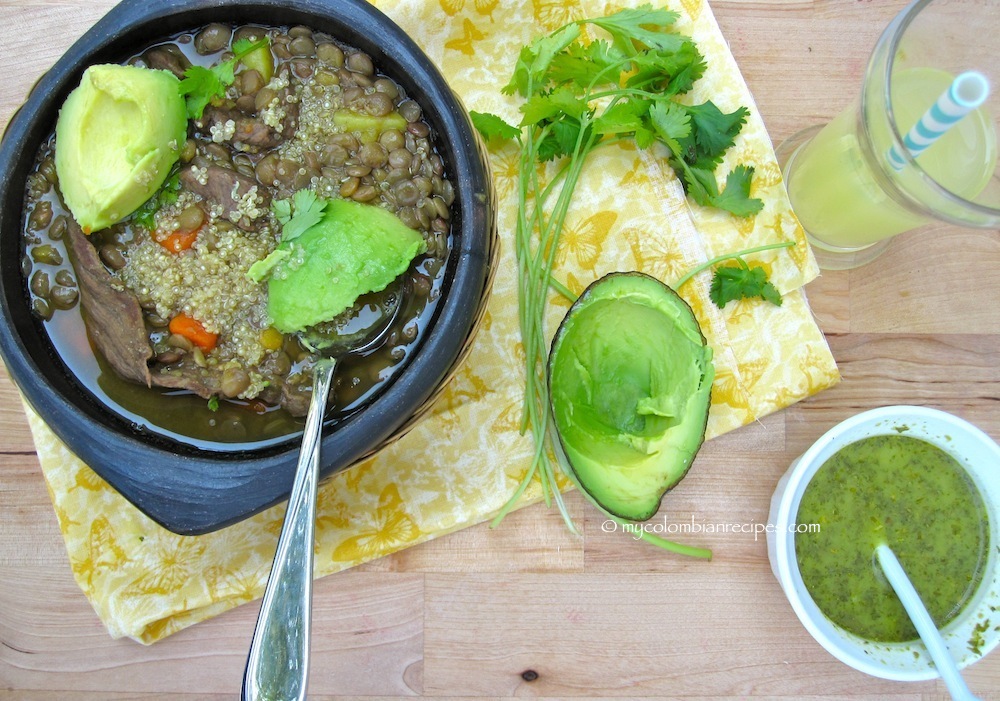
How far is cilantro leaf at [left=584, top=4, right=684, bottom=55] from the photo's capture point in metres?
1.58

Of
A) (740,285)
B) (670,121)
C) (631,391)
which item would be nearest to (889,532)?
(740,285)

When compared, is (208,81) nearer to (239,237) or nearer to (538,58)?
(239,237)

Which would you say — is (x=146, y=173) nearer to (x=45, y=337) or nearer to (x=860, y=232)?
(x=45, y=337)

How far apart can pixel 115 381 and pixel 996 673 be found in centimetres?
206

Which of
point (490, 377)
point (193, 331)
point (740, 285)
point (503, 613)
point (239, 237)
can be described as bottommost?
point (503, 613)

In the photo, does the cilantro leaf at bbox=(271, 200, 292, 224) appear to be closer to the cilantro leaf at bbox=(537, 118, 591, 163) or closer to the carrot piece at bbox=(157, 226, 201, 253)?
the carrot piece at bbox=(157, 226, 201, 253)

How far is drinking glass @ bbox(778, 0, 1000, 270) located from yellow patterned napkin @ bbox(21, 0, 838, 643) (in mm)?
146

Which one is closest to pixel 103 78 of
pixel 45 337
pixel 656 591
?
pixel 45 337

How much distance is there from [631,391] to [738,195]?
583mm

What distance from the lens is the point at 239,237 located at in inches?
51.7

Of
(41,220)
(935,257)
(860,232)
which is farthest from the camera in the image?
(935,257)

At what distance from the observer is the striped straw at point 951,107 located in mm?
1216

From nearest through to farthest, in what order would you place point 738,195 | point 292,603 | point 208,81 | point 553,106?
point 292,603 → point 208,81 → point 553,106 → point 738,195

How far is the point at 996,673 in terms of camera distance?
1.74 meters
